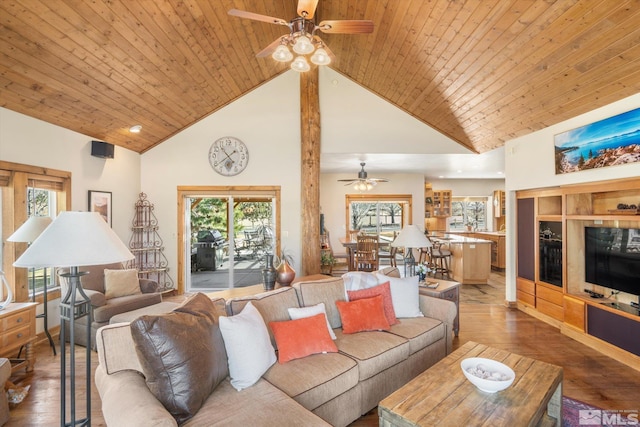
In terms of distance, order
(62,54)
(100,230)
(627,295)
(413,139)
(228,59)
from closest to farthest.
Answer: (100,230), (62,54), (627,295), (228,59), (413,139)

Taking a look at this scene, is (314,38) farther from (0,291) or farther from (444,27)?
(0,291)

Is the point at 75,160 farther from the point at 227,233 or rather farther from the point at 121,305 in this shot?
the point at 227,233

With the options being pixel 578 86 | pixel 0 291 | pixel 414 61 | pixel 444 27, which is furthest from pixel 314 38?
pixel 0 291

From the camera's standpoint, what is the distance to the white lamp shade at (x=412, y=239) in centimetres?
368

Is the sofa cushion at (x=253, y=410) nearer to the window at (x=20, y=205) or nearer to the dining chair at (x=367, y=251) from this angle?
the window at (x=20, y=205)

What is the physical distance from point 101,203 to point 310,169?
10.9 ft

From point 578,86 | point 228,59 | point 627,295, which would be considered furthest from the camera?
point 228,59

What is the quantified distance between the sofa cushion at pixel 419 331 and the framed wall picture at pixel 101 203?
448 centimetres

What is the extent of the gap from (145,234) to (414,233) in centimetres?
468

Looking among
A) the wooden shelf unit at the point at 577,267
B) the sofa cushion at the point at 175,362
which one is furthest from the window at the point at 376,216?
the sofa cushion at the point at 175,362

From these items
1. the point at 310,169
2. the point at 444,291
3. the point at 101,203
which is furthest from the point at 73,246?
the point at 310,169

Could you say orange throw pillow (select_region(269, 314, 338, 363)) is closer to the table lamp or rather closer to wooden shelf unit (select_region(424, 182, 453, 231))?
the table lamp

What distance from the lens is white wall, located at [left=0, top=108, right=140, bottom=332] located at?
3471 mm

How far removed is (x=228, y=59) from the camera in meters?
4.37
